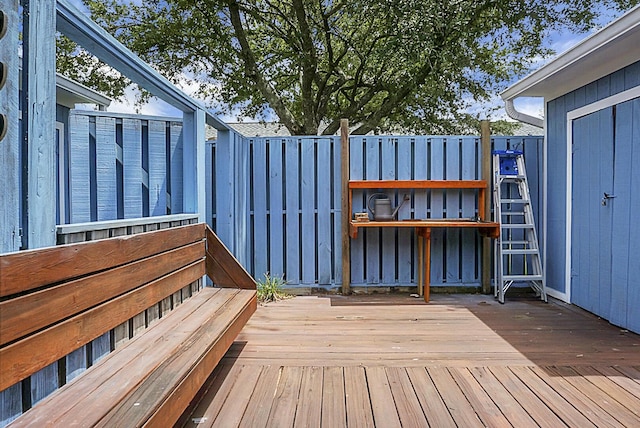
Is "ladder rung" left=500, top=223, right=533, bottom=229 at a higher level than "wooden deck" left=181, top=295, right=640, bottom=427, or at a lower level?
higher

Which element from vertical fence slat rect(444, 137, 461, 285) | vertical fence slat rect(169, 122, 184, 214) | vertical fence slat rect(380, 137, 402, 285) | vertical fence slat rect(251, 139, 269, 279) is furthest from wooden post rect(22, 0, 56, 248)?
vertical fence slat rect(444, 137, 461, 285)

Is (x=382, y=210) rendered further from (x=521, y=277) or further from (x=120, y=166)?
(x=120, y=166)

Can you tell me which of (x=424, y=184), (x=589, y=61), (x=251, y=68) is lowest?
(x=424, y=184)

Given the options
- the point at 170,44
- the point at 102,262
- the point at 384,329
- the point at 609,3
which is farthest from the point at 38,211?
the point at 609,3

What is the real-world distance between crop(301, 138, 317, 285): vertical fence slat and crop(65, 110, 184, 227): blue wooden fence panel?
1.60 metres

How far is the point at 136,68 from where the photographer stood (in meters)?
2.19

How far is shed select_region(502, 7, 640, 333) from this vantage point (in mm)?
3330

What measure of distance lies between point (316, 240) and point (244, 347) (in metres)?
1.96

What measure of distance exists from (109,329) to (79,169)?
6.58 feet

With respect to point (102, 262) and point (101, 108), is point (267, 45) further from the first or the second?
point (102, 262)

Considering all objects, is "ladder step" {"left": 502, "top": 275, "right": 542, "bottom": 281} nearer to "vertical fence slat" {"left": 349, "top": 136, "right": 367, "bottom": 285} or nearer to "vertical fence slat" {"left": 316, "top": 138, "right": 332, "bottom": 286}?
"vertical fence slat" {"left": 349, "top": 136, "right": 367, "bottom": 285}

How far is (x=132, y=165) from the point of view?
3412mm

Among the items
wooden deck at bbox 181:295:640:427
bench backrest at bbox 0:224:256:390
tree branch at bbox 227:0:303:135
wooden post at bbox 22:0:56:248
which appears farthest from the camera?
tree branch at bbox 227:0:303:135

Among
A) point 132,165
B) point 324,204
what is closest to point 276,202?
point 324,204
